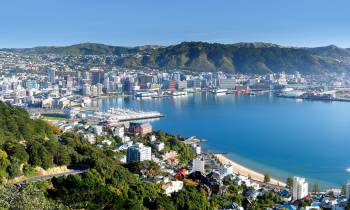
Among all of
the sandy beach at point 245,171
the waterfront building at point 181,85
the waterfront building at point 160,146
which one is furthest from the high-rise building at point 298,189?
the waterfront building at point 181,85

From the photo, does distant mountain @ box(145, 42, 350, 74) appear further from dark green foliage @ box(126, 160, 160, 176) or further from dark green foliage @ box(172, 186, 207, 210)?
dark green foliage @ box(172, 186, 207, 210)

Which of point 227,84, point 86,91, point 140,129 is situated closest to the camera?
point 140,129

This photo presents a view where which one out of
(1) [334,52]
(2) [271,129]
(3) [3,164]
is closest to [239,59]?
(1) [334,52]

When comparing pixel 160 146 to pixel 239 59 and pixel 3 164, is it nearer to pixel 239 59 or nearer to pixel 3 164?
pixel 3 164

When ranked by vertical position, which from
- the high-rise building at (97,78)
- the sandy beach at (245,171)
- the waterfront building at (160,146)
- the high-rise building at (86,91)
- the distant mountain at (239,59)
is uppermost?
the distant mountain at (239,59)

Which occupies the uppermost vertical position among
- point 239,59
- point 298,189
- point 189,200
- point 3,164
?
point 239,59

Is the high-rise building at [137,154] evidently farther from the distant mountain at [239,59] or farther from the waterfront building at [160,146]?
the distant mountain at [239,59]

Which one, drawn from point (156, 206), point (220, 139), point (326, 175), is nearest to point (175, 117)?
point (220, 139)

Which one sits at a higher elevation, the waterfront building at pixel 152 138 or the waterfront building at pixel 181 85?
the waterfront building at pixel 181 85

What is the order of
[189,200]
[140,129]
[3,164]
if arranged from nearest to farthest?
[189,200] < [3,164] < [140,129]

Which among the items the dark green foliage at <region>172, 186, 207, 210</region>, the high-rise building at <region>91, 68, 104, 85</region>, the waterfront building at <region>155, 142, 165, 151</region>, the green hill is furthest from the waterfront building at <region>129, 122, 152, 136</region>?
the high-rise building at <region>91, 68, 104, 85</region>

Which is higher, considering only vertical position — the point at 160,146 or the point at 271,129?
the point at 160,146
